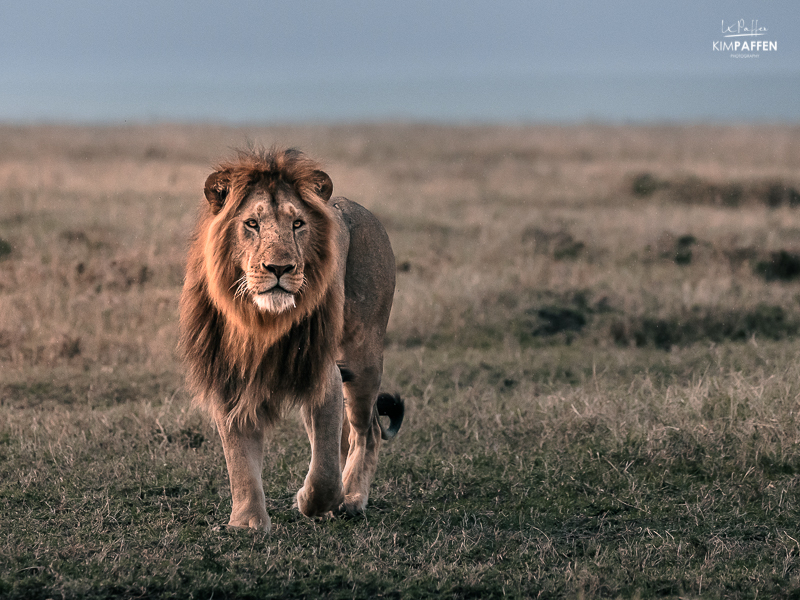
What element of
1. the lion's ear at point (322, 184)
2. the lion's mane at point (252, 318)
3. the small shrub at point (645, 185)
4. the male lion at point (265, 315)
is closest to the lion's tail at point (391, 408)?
the male lion at point (265, 315)

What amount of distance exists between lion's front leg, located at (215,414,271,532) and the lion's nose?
0.89 m

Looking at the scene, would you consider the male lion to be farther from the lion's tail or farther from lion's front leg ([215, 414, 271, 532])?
the lion's tail

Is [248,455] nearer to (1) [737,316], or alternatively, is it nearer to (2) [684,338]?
(2) [684,338]

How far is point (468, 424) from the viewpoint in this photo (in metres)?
7.00

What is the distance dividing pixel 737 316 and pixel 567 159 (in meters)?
22.7

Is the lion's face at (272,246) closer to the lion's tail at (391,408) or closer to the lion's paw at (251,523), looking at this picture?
the lion's paw at (251,523)

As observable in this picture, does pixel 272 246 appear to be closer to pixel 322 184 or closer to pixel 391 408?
pixel 322 184

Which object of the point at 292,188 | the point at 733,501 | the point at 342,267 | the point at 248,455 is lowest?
the point at 733,501

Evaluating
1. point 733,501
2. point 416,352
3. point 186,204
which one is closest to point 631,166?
point 186,204

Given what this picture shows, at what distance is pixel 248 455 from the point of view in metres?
4.79

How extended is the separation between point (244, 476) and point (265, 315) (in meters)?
0.81

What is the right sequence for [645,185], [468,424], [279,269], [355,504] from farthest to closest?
[645,185] → [468,424] → [355,504] → [279,269]

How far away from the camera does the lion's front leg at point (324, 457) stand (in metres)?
4.78

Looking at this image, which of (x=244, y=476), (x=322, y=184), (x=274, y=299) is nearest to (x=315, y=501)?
(x=244, y=476)
